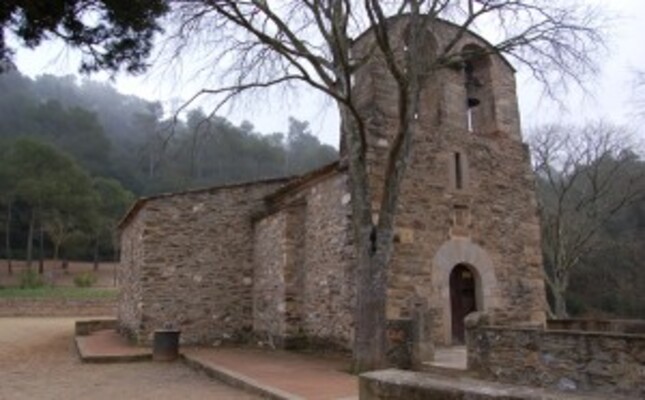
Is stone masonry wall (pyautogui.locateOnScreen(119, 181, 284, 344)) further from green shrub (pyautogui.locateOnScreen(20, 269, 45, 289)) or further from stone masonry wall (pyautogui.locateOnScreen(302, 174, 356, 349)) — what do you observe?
green shrub (pyautogui.locateOnScreen(20, 269, 45, 289))

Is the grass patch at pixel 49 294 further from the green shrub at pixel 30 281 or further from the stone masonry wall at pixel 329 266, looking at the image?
the stone masonry wall at pixel 329 266

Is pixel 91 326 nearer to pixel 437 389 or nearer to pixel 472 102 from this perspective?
pixel 472 102

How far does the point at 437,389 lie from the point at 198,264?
10640mm

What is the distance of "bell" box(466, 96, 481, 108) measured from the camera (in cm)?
1281

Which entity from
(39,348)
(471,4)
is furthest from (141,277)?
(471,4)

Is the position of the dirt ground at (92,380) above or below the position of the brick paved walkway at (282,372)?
below

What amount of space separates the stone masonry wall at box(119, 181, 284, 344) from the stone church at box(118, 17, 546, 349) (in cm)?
3

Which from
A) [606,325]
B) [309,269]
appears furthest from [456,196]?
[606,325]

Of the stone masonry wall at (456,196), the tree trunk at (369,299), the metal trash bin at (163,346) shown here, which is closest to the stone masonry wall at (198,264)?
the metal trash bin at (163,346)

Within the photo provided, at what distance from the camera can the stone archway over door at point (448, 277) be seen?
10.7 m

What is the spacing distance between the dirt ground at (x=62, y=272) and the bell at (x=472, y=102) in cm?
3268

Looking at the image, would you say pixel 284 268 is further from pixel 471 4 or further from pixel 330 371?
pixel 471 4

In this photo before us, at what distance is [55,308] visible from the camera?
2758cm

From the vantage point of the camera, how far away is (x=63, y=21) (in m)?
5.87
